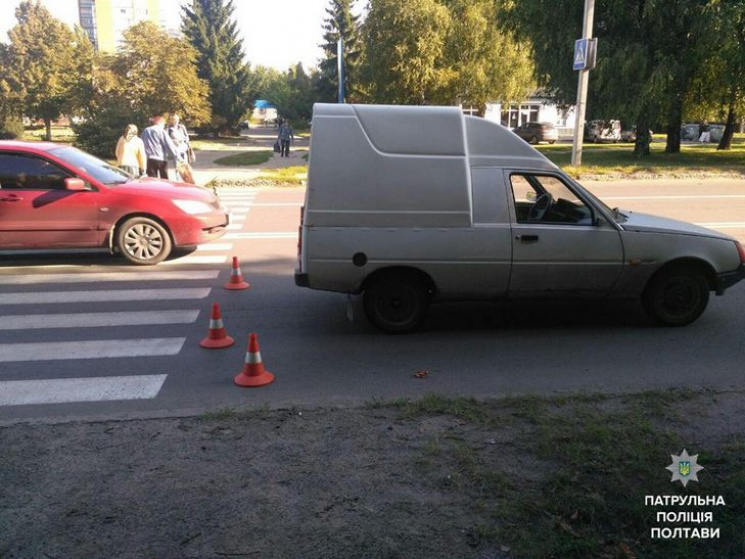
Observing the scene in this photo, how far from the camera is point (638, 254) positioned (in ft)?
20.5

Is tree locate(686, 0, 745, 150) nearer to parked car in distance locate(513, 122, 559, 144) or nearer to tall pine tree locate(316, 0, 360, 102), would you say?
parked car in distance locate(513, 122, 559, 144)

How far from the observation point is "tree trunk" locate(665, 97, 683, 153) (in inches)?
1045

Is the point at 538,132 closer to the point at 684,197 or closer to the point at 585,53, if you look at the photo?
the point at 585,53

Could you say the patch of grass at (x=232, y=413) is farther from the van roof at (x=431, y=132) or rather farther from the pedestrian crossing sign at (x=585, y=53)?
the pedestrian crossing sign at (x=585, y=53)

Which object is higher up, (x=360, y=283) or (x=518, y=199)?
(x=518, y=199)

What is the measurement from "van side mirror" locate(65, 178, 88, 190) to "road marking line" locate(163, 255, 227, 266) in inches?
59.3

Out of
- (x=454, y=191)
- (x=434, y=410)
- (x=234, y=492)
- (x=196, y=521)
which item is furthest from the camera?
(x=454, y=191)

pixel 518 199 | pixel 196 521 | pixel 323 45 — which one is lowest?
pixel 196 521

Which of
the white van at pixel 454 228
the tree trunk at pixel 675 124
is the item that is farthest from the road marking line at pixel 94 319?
the tree trunk at pixel 675 124

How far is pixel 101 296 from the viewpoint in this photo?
7.68 meters

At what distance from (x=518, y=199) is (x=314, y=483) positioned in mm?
3764

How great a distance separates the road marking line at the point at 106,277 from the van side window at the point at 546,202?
4361 millimetres

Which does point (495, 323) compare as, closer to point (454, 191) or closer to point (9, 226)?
point (454, 191)

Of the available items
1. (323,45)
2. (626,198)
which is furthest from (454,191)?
(323,45)
